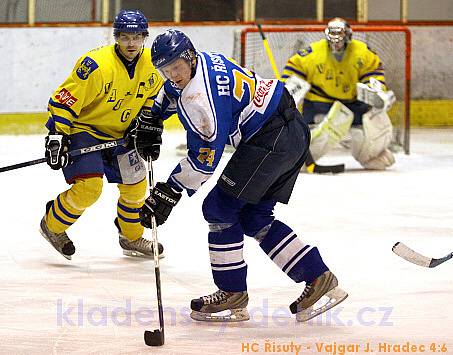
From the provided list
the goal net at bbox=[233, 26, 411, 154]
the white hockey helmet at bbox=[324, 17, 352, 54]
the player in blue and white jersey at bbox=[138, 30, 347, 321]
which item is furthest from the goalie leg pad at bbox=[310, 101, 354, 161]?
the player in blue and white jersey at bbox=[138, 30, 347, 321]

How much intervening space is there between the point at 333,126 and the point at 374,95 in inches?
13.3

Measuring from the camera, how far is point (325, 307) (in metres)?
3.08

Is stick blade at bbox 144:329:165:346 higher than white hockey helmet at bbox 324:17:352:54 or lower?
lower

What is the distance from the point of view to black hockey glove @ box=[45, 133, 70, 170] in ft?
12.1

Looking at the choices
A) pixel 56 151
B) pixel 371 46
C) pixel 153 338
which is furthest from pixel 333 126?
pixel 153 338

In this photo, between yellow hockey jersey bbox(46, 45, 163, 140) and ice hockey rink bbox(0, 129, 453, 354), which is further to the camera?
yellow hockey jersey bbox(46, 45, 163, 140)

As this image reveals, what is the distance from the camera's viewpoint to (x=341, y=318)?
311cm

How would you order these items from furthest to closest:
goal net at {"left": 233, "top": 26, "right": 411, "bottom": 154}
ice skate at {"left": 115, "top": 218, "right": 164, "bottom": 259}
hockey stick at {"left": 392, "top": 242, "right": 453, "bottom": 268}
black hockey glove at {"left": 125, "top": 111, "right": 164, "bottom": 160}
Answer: goal net at {"left": 233, "top": 26, "right": 411, "bottom": 154} → ice skate at {"left": 115, "top": 218, "right": 164, "bottom": 259} → black hockey glove at {"left": 125, "top": 111, "right": 164, "bottom": 160} → hockey stick at {"left": 392, "top": 242, "right": 453, "bottom": 268}

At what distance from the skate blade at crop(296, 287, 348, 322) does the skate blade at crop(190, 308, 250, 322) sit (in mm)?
160

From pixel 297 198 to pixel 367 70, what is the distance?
1.61 m

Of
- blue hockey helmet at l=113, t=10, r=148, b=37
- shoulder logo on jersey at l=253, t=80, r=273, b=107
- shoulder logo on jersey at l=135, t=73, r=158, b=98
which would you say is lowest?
shoulder logo on jersey at l=135, t=73, r=158, b=98

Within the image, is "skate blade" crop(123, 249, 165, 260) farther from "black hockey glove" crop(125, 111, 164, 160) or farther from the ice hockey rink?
"black hockey glove" crop(125, 111, 164, 160)

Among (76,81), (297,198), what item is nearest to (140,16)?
(76,81)

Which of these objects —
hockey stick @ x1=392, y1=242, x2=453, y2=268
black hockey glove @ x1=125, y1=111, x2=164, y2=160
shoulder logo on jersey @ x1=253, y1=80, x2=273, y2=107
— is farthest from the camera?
black hockey glove @ x1=125, y1=111, x2=164, y2=160
